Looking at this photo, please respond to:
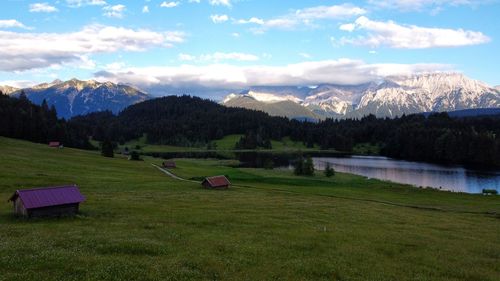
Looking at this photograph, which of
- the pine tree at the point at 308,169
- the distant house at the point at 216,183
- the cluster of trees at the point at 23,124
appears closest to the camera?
the distant house at the point at 216,183

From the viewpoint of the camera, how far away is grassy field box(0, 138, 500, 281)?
24.4 metres

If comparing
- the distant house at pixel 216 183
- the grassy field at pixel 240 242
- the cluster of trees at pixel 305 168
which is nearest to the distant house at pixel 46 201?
the grassy field at pixel 240 242

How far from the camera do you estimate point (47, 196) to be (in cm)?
4412

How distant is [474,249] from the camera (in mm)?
36906

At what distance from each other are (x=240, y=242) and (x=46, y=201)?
22.6 meters

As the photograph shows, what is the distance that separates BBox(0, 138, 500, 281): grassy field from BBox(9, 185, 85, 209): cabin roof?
1900 millimetres

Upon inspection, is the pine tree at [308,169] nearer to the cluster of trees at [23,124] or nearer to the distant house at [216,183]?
the distant house at [216,183]

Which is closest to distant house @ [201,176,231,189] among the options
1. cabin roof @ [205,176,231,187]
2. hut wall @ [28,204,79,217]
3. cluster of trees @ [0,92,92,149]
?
cabin roof @ [205,176,231,187]

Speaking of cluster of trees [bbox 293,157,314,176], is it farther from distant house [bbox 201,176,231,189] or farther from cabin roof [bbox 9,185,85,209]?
cabin roof [bbox 9,185,85,209]

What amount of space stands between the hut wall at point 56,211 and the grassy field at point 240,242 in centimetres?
156

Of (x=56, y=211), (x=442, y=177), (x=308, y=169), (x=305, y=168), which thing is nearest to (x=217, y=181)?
(x=56, y=211)

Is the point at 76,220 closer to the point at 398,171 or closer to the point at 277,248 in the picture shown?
the point at 277,248

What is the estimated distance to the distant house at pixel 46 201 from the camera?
4256 cm

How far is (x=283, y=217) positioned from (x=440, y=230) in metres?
17.2
